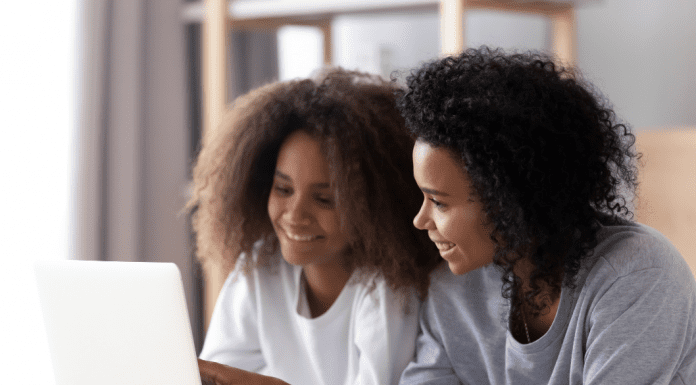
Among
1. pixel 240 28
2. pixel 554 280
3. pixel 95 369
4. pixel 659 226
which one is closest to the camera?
pixel 95 369

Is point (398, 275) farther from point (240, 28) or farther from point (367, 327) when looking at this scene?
point (240, 28)

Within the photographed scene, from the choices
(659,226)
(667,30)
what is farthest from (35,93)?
(667,30)

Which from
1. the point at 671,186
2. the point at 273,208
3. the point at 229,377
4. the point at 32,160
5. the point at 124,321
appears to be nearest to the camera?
the point at 124,321

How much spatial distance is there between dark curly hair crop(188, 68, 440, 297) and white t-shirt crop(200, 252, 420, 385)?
5 cm

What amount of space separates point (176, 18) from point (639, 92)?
1259mm

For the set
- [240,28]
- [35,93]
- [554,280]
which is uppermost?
[240,28]

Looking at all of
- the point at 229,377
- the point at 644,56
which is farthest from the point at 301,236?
the point at 644,56

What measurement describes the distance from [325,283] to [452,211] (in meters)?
0.40

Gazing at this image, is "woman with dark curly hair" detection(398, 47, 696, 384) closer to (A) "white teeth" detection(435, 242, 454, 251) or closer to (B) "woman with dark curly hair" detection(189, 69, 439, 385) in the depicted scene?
(A) "white teeth" detection(435, 242, 454, 251)

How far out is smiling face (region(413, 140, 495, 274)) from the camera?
0.86 m

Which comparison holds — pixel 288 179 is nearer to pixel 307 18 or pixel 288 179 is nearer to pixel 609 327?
pixel 609 327

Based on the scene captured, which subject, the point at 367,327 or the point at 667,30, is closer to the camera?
the point at 367,327

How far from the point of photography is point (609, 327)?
2.64 ft

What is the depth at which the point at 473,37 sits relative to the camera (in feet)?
6.45
